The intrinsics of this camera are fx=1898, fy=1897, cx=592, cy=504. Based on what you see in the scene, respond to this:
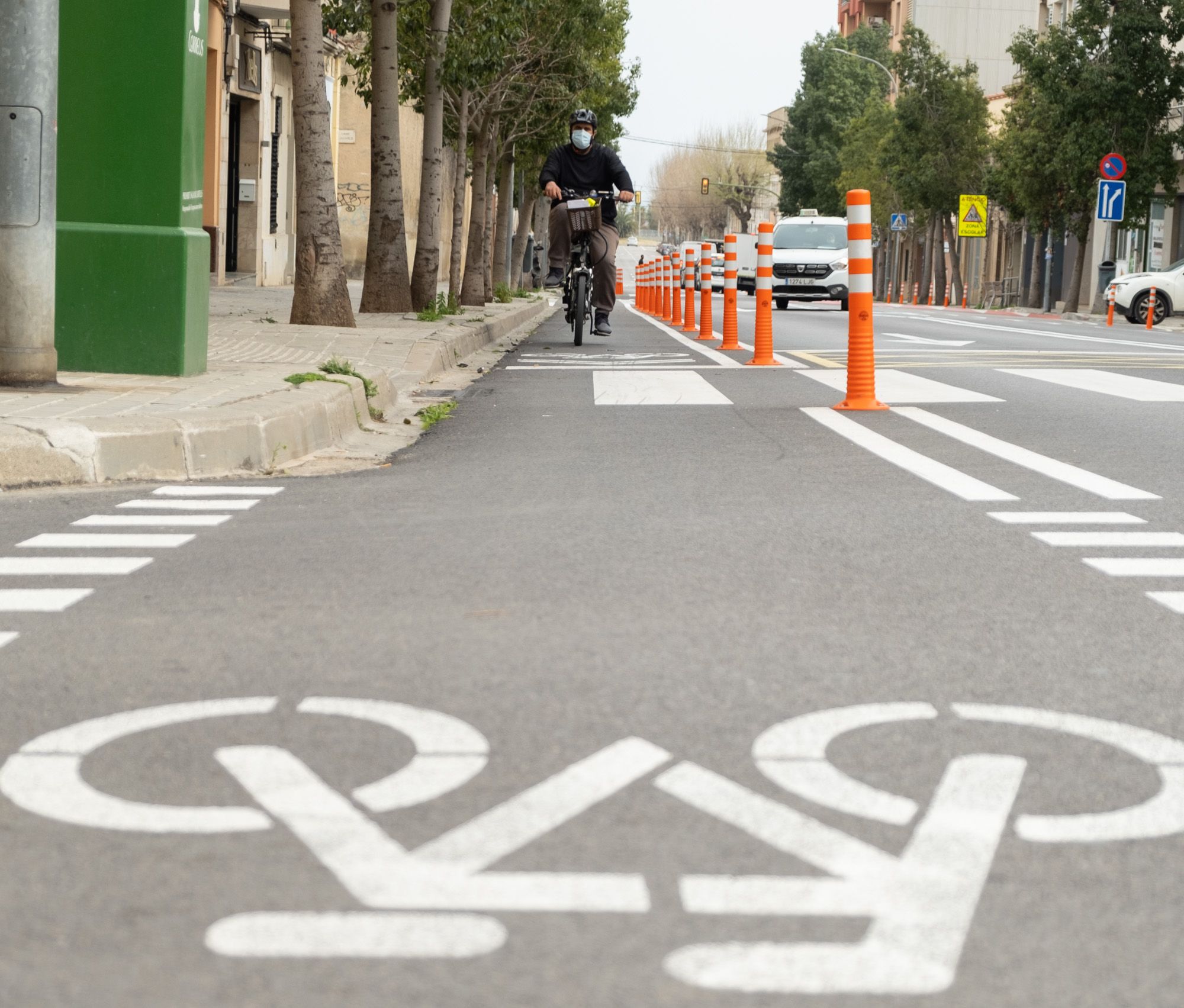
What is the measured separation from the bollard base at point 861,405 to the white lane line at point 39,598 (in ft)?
20.5

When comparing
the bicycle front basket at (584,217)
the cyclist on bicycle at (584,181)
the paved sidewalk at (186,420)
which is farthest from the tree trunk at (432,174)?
the paved sidewalk at (186,420)

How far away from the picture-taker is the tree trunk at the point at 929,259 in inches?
2800

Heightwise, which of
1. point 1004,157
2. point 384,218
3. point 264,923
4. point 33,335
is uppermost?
point 1004,157

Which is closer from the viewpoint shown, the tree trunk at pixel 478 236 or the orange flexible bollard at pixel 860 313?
the orange flexible bollard at pixel 860 313

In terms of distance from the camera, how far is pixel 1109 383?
1297cm

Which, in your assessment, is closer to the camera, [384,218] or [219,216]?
[384,218]

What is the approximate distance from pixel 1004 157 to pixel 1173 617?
5227cm

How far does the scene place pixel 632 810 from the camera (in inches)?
114

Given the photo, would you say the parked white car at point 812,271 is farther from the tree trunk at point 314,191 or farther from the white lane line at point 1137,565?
the white lane line at point 1137,565

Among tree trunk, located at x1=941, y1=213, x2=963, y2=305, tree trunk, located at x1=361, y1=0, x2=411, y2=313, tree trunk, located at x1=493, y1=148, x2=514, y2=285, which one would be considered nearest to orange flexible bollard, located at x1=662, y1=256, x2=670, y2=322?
tree trunk, located at x1=493, y1=148, x2=514, y2=285

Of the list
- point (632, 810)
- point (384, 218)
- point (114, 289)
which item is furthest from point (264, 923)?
point (384, 218)

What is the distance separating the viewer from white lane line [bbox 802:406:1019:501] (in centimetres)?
678

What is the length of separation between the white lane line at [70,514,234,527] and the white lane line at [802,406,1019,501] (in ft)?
8.43

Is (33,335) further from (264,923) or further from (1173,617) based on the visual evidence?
(264,923)
